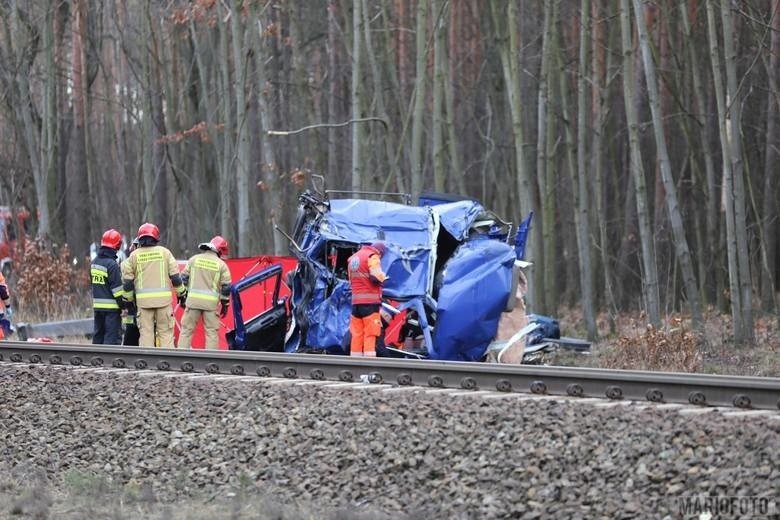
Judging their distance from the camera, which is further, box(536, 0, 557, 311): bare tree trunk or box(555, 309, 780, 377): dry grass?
box(536, 0, 557, 311): bare tree trunk

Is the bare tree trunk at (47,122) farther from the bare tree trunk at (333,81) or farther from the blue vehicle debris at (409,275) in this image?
the blue vehicle debris at (409,275)

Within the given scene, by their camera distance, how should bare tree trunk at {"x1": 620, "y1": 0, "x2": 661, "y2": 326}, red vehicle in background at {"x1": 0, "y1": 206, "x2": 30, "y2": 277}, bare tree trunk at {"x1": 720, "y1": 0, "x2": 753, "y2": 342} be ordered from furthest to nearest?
1. red vehicle in background at {"x1": 0, "y1": 206, "x2": 30, "y2": 277}
2. bare tree trunk at {"x1": 620, "y1": 0, "x2": 661, "y2": 326}
3. bare tree trunk at {"x1": 720, "y1": 0, "x2": 753, "y2": 342}

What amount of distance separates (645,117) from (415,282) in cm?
2062

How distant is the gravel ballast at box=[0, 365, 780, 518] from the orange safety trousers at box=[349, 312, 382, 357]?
275cm

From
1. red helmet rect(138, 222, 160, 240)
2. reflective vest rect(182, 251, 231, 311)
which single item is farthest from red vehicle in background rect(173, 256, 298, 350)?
red helmet rect(138, 222, 160, 240)

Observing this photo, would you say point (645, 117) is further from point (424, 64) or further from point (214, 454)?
point (214, 454)

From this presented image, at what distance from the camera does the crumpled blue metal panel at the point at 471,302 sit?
43.5 feet

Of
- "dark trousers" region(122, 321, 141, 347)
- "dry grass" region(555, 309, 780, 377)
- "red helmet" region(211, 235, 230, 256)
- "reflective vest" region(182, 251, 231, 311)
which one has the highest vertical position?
"red helmet" region(211, 235, 230, 256)

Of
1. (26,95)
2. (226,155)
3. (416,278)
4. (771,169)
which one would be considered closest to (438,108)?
(226,155)

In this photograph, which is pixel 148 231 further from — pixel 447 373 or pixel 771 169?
pixel 771 169

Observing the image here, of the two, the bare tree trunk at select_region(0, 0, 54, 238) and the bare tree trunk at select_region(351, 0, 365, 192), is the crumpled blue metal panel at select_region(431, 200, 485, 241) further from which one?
the bare tree trunk at select_region(0, 0, 54, 238)

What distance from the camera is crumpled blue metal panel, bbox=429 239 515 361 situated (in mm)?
13258

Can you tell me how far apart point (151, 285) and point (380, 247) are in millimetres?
2980

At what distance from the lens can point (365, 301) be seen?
12.8m
